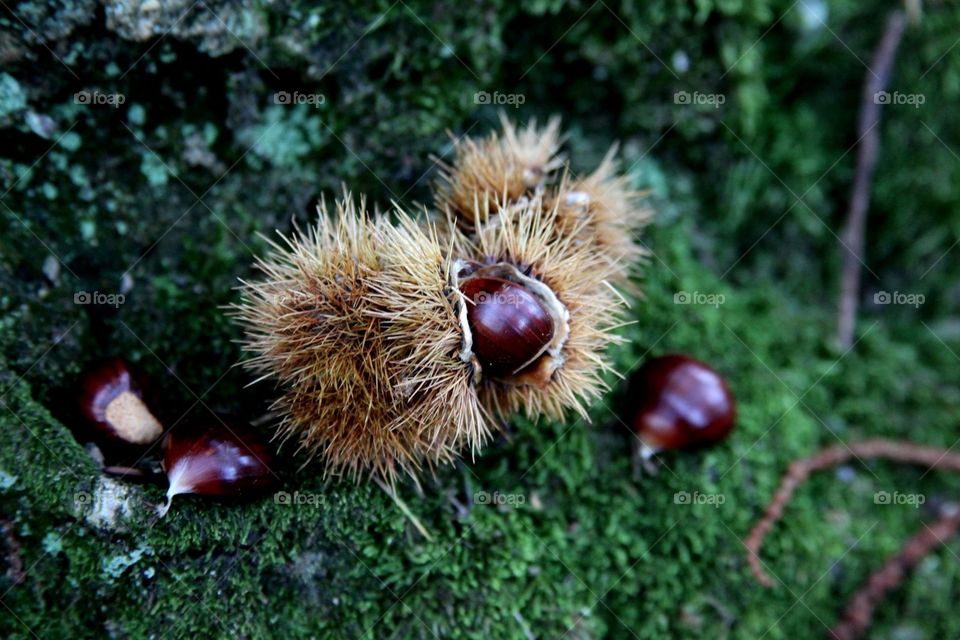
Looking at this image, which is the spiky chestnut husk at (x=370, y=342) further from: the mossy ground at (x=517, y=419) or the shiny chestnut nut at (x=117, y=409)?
the shiny chestnut nut at (x=117, y=409)

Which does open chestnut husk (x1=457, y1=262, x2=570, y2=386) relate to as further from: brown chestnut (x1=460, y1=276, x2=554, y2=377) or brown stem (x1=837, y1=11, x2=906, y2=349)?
brown stem (x1=837, y1=11, x2=906, y2=349)

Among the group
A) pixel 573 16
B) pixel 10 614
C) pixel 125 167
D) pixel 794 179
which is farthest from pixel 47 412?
pixel 794 179

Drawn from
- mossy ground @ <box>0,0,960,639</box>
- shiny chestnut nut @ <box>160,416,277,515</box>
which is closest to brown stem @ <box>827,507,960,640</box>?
mossy ground @ <box>0,0,960,639</box>

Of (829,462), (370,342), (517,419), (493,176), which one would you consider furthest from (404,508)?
(829,462)

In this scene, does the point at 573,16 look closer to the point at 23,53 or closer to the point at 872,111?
the point at 872,111

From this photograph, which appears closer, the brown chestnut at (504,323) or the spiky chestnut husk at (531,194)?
the brown chestnut at (504,323)

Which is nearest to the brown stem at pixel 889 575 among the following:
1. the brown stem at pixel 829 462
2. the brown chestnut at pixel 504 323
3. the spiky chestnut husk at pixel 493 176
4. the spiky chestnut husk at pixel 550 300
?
the brown stem at pixel 829 462

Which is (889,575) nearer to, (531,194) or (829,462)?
(829,462)
